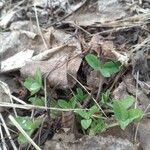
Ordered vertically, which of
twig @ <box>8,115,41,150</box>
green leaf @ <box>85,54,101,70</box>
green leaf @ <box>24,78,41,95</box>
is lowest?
twig @ <box>8,115,41,150</box>

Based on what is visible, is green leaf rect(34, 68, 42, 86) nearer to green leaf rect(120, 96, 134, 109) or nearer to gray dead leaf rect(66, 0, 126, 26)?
green leaf rect(120, 96, 134, 109)

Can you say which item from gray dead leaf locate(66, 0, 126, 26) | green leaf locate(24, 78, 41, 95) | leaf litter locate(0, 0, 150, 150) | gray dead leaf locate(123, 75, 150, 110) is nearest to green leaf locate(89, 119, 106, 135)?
leaf litter locate(0, 0, 150, 150)

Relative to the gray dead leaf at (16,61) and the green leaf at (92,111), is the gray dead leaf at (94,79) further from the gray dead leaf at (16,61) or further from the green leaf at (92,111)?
the gray dead leaf at (16,61)

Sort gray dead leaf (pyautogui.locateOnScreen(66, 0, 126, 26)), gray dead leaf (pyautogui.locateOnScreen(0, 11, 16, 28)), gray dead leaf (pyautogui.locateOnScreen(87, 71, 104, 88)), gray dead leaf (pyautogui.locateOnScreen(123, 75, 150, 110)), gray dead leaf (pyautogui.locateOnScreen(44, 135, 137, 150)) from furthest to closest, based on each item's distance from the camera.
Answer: gray dead leaf (pyautogui.locateOnScreen(0, 11, 16, 28)), gray dead leaf (pyautogui.locateOnScreen(66, 0, 126, 26)), gray dead leaf (pyautogui.locateOnScreen(87, 71, 104, 88)), gray dead leaf (pyautogui.locateOnScreen(123, 75, 150, 110)), gray dead leaf (pyautogui.locateOnScreen(44, 135, 137, 150))

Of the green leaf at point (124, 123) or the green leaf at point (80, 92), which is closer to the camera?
the green leaf at point (124, 123)

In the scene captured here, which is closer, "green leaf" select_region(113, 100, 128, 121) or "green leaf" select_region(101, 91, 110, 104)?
"green leaf" select_region(113, 100, 128, 121)

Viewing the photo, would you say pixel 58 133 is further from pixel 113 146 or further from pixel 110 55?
pixel 110 55

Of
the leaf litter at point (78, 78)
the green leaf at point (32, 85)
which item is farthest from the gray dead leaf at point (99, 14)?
the green leaf at point (32, 85)
